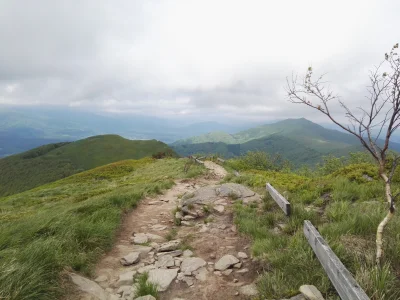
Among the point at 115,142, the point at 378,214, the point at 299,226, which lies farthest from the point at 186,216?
the point at 115,142

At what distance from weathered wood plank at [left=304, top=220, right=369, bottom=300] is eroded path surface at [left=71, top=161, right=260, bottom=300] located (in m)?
1.46

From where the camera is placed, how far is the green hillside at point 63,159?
135125 mm

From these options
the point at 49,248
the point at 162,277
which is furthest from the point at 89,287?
the point at 162,277

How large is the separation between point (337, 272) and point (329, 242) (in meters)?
1.25

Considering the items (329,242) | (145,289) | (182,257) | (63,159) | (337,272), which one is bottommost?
(63,159)

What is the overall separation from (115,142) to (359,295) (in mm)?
200169

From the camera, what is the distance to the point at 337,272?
354cm

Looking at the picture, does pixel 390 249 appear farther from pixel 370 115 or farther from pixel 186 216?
pixel 186 216

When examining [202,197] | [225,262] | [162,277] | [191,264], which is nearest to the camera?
[162,277]

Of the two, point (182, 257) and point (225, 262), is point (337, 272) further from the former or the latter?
point (182, 257)

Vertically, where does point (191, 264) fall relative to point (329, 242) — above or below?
below

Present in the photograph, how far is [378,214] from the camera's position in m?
5.60

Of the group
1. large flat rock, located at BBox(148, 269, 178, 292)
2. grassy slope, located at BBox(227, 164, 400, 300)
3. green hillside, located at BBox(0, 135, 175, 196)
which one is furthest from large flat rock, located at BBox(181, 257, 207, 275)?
green hillside, located at BBox(0, 135, 175, 196)

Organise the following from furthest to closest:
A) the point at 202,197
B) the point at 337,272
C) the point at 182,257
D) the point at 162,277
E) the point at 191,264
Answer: the point at 202,197 → the point at 182,257 → the point at 191,264 → the point at 162,277 → the point at 337,272
